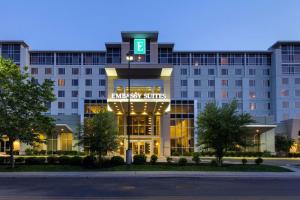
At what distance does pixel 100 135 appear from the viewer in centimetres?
3011

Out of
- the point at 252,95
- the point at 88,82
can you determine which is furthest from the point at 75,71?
the point at 252,95

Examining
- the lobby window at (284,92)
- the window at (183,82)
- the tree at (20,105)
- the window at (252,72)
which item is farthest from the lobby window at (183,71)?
the tree at (20,105)

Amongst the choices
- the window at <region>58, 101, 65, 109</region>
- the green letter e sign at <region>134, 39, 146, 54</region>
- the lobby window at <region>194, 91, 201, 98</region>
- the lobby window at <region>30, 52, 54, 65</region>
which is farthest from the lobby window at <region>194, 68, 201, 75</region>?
the lobby window at <region>30, 52, 54, 65</region>

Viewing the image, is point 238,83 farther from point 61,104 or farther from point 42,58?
point 42,58

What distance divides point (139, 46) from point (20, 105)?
1800 inches

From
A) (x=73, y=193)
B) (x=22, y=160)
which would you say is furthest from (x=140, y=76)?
(x=73, y=193)

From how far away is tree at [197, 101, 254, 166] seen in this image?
3091cm

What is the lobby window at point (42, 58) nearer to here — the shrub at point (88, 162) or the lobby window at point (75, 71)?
the lobby window at point (75, 71)

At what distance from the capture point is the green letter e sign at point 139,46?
72.6 metres

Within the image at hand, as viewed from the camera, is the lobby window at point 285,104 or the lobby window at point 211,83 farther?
the lobby window at point 211,83

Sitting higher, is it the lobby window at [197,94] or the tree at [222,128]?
the lobby window at [197,94]

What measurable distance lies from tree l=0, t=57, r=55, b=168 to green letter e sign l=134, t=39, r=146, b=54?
142 ft

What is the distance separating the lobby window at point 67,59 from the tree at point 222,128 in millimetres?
68870

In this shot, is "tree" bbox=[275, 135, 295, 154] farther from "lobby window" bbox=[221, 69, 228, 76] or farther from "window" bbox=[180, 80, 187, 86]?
"window" bbox=[180, 80, 187, 86]
